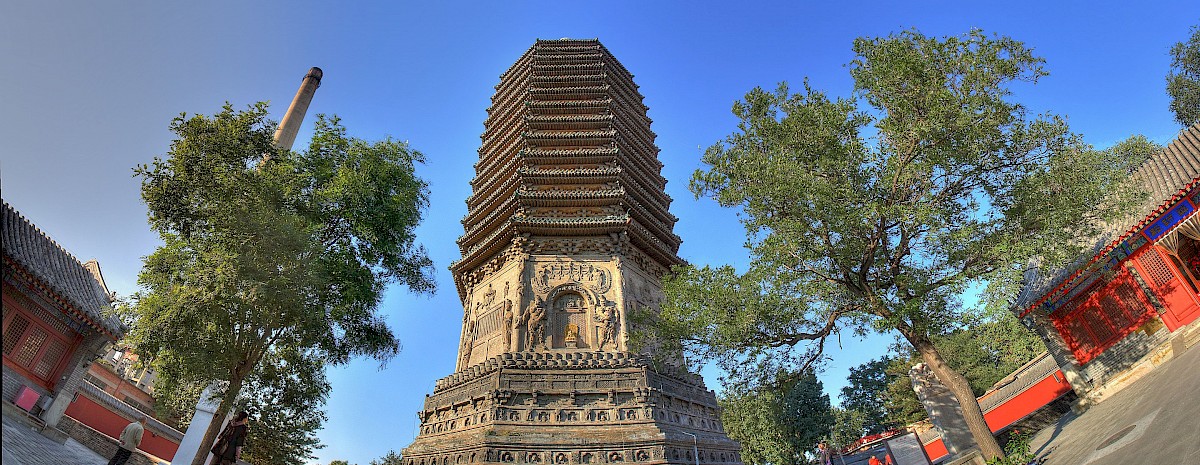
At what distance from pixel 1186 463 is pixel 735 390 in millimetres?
5749

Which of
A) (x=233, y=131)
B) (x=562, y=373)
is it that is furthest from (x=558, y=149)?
(x=233, y=131)

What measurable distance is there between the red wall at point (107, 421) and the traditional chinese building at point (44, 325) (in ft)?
2.28

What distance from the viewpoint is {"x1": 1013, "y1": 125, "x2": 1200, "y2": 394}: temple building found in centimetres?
1266

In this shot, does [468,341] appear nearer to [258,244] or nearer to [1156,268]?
[258,244]

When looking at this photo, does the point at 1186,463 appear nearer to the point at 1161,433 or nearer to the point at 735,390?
the point at 1161,433

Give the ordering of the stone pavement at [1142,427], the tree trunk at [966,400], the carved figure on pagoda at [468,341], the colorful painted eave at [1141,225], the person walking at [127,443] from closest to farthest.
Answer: the stone pavement at [1142,427] → the tree trunk at [966,400] → the person walking at [127,443] → the colorful painted eave at [1141,225] → the carved figure on pagoda at [468,341]

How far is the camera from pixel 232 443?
8984mm

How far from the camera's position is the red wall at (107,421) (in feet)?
56.1

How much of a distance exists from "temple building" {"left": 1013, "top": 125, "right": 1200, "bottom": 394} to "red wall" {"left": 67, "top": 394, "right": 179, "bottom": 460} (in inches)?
987

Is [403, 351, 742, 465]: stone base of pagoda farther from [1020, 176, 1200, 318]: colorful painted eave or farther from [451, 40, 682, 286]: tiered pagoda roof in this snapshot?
[1020, 176, 1200, 318]: colorful painted eave

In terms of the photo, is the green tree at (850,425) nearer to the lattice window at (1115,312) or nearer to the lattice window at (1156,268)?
the lattice window at (1115,312)

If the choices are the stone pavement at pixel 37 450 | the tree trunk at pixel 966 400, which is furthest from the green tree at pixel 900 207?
the stone pavement at pixel 37 450

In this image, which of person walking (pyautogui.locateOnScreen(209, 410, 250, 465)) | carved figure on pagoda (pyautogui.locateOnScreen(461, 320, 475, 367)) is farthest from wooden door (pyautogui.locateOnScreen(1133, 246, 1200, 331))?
person walking (pyautogui.locateOnScreen(209, 410, 250, 465))

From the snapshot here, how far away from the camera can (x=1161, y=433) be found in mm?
8148
